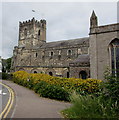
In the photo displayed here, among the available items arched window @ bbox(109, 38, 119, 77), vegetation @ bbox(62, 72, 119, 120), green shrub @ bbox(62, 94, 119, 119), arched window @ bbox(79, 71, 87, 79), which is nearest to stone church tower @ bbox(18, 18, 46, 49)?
arched window @ bbox(79, 71, 87, 79)

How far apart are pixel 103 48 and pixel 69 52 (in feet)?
59.9

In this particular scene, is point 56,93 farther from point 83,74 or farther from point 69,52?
point 69,52

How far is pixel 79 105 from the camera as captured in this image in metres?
6.68

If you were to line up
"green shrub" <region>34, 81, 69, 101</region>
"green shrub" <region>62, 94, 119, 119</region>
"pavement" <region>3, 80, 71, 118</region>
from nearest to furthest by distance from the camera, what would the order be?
"green shrub" <region>62, 94, 119, 119</region> → "pavement" <region>3, 80, 71, 118</region> → "green shrub" <region>34, 81, 69, 101</region>

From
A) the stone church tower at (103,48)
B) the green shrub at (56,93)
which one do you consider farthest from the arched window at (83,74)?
the green shrub at (56,93)

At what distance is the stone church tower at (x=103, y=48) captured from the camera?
16250 millimetres

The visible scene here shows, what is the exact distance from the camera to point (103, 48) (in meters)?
16.8

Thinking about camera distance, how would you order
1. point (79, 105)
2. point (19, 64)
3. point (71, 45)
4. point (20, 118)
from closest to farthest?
point (20, 118)
point (79, 105)
point (71, 45)
point (19, 64)

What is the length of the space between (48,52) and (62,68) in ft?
25.9

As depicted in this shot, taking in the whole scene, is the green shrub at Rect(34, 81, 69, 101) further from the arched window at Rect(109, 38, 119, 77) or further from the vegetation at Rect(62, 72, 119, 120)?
the arched window at Rect(109, 38, 119, 77)

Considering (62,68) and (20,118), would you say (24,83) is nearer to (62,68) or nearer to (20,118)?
(20,118)

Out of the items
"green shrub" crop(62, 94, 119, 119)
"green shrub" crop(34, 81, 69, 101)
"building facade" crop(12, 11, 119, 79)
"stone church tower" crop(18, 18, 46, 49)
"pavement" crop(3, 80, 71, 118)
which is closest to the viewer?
"green shrub" crop(62, 94, 119, 119)

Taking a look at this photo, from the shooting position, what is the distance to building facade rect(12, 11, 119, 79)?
16500mm

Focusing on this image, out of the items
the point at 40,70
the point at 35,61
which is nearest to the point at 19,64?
the point at 35,61
